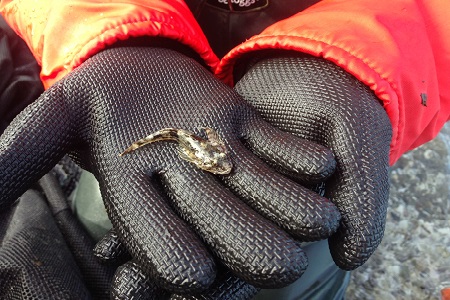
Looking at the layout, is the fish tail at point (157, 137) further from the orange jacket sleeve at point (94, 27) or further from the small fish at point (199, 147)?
the orange jacket sleeve at point (94, 27)

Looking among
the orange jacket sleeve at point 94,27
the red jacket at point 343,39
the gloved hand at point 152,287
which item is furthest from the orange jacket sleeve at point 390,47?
the gloved hand at point 152,287

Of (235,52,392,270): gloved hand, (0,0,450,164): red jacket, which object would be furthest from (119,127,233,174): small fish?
(0,0,450,164): red jacket

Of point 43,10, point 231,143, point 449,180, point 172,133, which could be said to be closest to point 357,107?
point 231,143

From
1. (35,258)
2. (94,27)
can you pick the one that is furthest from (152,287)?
(94,27)

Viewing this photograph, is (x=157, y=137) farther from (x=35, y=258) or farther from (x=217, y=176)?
(x=35, y=258)

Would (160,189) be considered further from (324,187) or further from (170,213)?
(324,187)

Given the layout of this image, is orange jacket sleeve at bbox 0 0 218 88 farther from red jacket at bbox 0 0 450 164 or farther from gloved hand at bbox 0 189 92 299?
gloved hand at bbox 0 189 92 299
